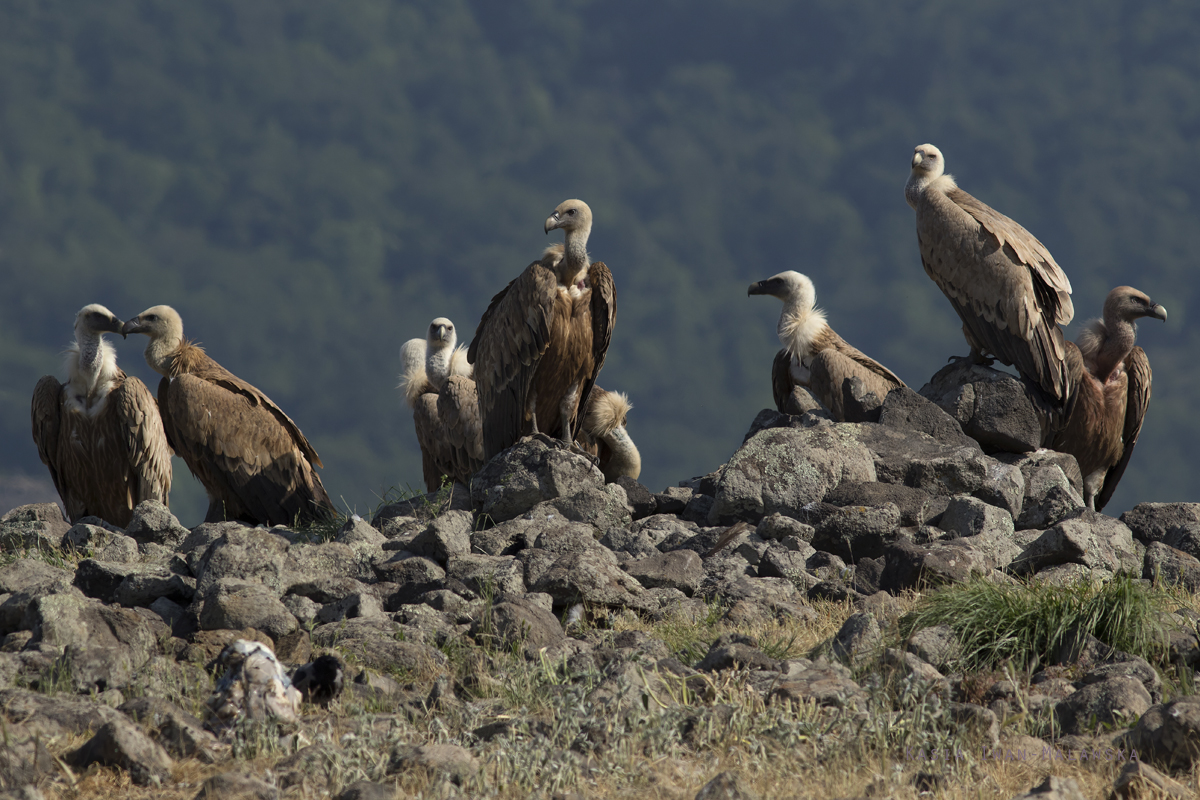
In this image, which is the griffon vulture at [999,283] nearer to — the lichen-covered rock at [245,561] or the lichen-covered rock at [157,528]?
the lichen-covered rock at [245,561]

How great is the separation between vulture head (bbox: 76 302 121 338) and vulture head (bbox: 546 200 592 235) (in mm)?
4446

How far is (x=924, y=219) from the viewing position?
424 inches

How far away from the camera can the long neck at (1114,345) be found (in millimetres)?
10539

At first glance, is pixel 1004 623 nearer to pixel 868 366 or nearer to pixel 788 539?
pixel 788 539

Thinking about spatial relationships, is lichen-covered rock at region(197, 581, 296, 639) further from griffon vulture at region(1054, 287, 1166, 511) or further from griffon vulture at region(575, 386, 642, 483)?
griffon vulture at region(1054, 287, 1166, 511)

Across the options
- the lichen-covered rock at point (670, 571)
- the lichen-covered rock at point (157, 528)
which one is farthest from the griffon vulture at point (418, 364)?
the lichen-covered rock at point (670, 571)

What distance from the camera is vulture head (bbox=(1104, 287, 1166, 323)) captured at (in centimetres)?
1049

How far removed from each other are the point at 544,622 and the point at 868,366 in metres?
6.31

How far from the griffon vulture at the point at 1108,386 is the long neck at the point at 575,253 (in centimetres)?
456

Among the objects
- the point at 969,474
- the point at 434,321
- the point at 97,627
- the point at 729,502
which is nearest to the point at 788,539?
the point at 729,502

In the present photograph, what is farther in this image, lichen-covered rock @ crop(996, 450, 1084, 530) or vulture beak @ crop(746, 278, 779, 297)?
vulture beak @ crop(746, 278, 779, 297)

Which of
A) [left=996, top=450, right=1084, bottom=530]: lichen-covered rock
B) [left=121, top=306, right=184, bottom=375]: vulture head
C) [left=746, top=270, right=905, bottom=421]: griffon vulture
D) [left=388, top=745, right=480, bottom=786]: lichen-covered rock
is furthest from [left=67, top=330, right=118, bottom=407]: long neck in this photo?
[left=388, top=745, right=480, bottom=786]: lichen-covered rock

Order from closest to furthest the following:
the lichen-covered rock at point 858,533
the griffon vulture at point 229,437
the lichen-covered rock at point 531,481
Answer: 1. the lichen-covered rock at point 858,533
2. the lichen-covered rock at point 531,481
3. the griffon vulture at point 229,437

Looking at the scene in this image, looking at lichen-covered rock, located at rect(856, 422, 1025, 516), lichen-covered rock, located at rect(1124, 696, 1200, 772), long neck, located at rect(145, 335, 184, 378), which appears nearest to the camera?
lichen-covered rock, located at rect(1124, 696, 1200, 772)
